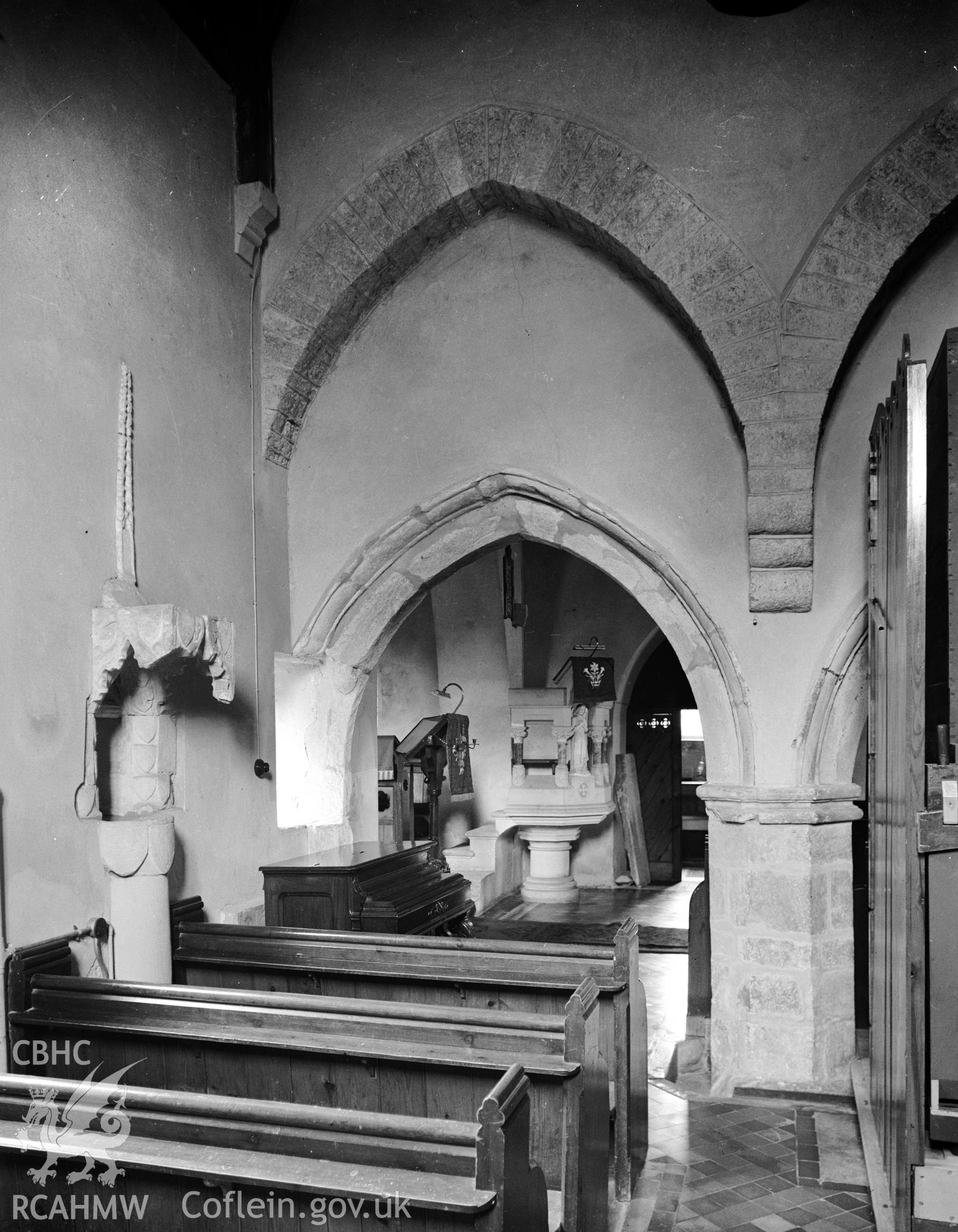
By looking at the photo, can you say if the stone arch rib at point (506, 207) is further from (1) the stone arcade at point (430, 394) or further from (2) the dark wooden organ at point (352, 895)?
(2) the dark wooden organ at point (352, 895)

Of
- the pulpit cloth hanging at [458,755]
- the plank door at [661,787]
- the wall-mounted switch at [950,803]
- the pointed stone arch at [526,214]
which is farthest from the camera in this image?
the plank door at [661,787]

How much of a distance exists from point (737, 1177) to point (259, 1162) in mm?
2570

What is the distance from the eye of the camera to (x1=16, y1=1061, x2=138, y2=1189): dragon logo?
7.52 ft

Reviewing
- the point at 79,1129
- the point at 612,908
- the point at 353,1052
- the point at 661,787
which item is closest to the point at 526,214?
the point at 353,1052

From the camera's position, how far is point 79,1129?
2.39 metres

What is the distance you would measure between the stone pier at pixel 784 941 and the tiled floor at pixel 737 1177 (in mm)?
246

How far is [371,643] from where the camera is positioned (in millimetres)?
6156

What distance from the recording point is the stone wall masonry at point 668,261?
4.94m

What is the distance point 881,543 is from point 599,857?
7.28 m

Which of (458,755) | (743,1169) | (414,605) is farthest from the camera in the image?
(458,755)

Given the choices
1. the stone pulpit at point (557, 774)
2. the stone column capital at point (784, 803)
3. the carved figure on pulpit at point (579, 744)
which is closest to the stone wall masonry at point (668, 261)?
the stone column capital at point (784, 803)

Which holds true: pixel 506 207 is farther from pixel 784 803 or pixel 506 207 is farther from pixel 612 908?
pixel 612 908

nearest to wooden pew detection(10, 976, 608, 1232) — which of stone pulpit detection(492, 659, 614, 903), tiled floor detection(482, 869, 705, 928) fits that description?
tiled floor detection(482, 869, 705, 928)

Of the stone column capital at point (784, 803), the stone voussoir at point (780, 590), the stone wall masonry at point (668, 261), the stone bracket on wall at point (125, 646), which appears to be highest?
the stone wall masonry at point (668, 261)
